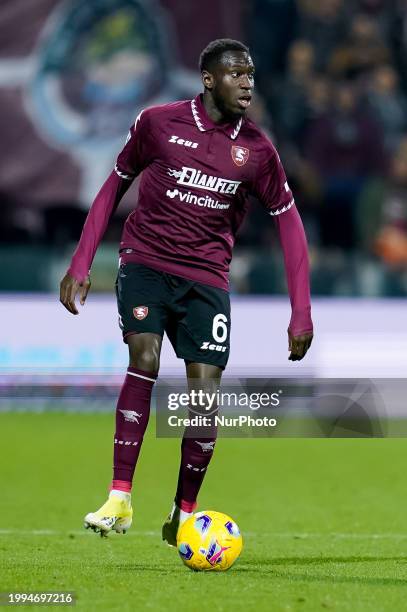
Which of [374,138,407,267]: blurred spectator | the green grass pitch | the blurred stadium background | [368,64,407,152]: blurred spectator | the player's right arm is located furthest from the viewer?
[368,64,407,152]: blurred spectator

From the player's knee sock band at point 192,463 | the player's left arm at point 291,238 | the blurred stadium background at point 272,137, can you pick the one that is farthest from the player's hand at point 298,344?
the blurred stadium background at point 272,137

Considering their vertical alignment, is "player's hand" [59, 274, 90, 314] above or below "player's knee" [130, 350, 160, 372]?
above

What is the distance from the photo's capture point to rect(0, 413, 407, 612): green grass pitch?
18.2 feet

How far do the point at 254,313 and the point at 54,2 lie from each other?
4.14 m

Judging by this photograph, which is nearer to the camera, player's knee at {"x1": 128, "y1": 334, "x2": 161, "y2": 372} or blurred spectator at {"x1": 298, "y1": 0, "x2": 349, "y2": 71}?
player's knee at {"x1": 128, "y1": 334, "x2": 161, "y2": 372}

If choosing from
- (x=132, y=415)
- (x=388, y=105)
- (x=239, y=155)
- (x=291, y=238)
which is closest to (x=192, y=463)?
(x=132, y=415)

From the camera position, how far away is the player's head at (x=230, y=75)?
658 cm

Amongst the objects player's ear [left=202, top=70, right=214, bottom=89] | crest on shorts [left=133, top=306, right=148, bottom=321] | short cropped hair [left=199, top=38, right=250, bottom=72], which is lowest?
crest on shorts [left=133, top=306, right=148, bottom=321]

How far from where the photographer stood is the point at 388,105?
16875 mm

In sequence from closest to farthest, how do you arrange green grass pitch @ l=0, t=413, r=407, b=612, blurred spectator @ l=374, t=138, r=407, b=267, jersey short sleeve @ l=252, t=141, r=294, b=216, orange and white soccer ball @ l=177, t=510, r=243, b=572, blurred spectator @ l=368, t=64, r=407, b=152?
green grass pitch @ l=0, t=413, r=407, b=612 < orange and white soccer ball @ l=177, t=510, r=243, b=572 < jersey short sleeve @ l=252, t=141, r=294, b=216 < blurred spectator @ l=374, t=138, r=407, b=267 < blurred spectator @ l=368, t=64, r=407, b=152

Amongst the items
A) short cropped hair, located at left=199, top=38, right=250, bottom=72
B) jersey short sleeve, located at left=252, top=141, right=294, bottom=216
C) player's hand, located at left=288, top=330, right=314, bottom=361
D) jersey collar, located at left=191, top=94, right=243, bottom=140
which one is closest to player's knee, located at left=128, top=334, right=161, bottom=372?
player's hand, located at left=288, top=330, right=314, bottom=361

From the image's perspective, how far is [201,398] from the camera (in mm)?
6605

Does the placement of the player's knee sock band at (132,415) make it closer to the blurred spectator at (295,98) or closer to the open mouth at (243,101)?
the open mouth at (243,101)

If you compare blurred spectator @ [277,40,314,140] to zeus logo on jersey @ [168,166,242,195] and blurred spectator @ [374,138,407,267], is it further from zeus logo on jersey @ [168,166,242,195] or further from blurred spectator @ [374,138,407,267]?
zeus logo on jersey @ [168,166,242,195]
